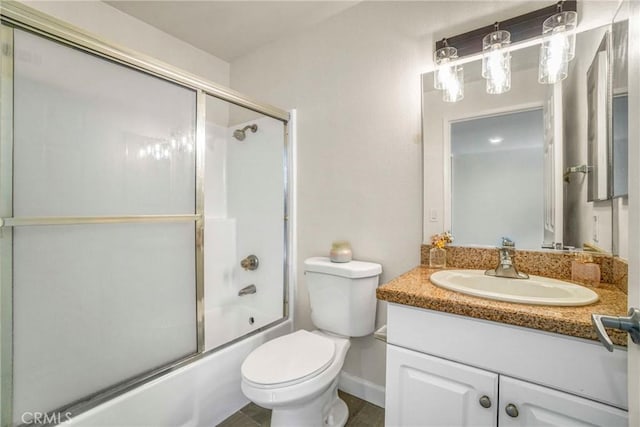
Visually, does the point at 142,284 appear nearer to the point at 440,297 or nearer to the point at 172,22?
the point at 440,297

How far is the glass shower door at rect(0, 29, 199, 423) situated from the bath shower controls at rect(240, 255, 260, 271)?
62cm

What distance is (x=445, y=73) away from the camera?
140 centimetres

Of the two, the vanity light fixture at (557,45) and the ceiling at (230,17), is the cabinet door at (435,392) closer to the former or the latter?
the vanity light fixture at (557,45)

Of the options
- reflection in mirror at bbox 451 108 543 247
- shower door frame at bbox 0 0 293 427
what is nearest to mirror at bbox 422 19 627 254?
reflection in mirror at bbox 451 108 543 247

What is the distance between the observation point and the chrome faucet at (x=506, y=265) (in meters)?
1.17

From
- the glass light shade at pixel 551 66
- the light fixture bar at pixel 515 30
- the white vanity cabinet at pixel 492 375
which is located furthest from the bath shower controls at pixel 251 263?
the glass light shade at pixel 551 66

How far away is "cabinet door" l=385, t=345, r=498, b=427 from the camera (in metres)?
0.88

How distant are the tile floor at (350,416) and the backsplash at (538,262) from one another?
88 centimetres

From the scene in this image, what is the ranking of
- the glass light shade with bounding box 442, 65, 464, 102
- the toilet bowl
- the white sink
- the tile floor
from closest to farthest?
the white sink, the toilet bowl, the glass light shade with bounding box 442, 65, 464, 102, the tile floor

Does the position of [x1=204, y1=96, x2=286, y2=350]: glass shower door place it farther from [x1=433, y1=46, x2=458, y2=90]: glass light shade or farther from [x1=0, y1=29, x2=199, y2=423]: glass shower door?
[x1=433, y1=46, x2=458, y2=90]: glass light shade

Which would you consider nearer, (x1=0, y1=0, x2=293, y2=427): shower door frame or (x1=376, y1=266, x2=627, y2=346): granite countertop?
(x1=376, y1=266, x2=627, y2=346): granite countertop

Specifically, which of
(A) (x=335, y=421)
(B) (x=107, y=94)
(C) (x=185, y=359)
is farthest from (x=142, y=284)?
(A) (x=335, y=421)

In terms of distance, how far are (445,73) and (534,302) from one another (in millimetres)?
1105

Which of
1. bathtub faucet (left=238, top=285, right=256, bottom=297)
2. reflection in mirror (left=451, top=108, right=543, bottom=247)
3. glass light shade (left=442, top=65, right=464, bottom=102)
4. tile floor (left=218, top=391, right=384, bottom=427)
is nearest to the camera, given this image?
reflection in mirror (left=451, top=108, right=543, bottom=247)
